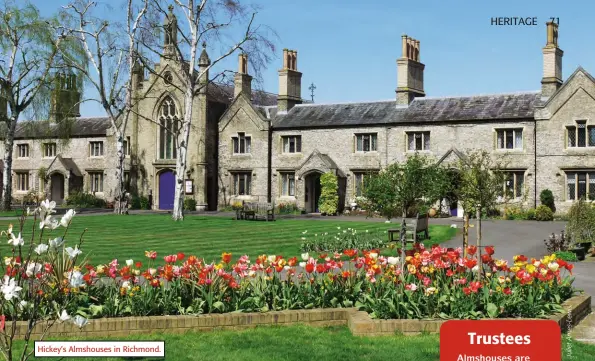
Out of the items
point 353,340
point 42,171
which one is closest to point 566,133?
point 353,340

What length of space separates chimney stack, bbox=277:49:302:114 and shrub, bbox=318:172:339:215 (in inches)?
276

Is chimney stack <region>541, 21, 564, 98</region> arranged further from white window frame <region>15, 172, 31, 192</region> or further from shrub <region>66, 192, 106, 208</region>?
white window frame <region>15, 172, 31, 192</region>

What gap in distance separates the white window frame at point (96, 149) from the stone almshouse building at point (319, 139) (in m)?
0.08

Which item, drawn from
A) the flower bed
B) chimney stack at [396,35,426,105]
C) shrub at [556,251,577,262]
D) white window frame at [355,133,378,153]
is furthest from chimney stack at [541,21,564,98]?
the flower bed

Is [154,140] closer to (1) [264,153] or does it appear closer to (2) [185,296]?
(1) [264,153]

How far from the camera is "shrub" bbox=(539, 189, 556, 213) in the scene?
3731 cm

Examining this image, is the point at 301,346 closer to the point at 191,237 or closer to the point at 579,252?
the point at 579,252

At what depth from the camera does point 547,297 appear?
1066 centimetres

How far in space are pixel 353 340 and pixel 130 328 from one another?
2.92 m

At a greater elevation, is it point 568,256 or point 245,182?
point 245,182

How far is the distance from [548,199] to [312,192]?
14.8 meters

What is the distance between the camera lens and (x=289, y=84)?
4797 cm

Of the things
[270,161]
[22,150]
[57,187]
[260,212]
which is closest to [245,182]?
[270,161]

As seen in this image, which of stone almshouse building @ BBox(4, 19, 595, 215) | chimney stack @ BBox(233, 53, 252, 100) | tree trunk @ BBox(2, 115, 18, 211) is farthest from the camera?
chimney stack @ BBox(233, 53, 252, 100)
